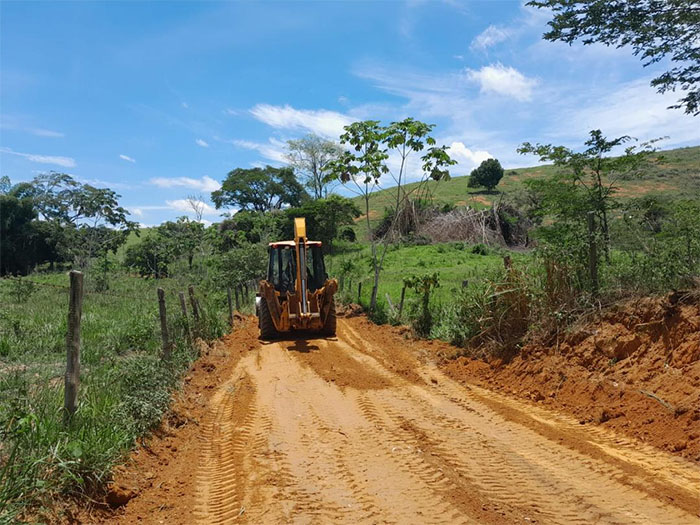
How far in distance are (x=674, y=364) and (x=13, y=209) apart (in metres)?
39.4

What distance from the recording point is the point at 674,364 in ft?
19.6

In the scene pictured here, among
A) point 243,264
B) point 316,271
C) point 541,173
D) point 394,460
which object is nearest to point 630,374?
point 394,460

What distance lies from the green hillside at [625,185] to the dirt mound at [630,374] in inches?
1067

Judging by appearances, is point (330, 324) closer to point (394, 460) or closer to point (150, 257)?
point (394, 460)

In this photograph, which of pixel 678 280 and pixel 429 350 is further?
pixel 429 350

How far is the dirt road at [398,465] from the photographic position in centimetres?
384

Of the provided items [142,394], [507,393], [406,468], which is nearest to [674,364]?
[507,393]

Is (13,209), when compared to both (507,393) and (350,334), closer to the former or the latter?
(350,334)

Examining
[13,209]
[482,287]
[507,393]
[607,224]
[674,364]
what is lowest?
[507,393]

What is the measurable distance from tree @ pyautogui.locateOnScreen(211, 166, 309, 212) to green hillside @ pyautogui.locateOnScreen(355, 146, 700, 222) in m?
9.27

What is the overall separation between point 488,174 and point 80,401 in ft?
189

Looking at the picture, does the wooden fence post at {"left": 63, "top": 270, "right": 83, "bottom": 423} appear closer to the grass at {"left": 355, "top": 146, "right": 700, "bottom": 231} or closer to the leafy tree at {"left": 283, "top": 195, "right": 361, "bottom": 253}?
the grass at {"left": 355, "top": 146, "right": 700, "bottom": 231}

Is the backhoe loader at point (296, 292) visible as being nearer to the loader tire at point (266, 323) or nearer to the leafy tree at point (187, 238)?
the loader tire at point (266, 323)

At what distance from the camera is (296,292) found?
11.6m
